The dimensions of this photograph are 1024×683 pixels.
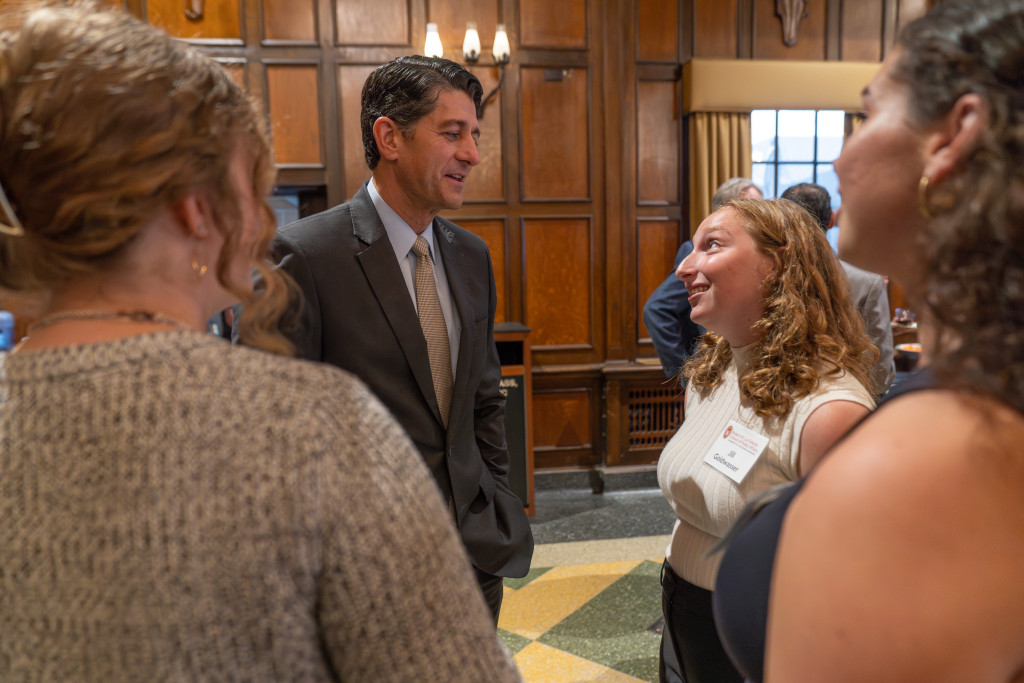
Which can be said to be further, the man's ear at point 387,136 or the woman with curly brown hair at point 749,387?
Answer: the man's ear at point 387,136

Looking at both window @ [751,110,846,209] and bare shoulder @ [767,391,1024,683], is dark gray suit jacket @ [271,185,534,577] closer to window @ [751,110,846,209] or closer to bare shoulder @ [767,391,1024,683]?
bare shoulder @ [767,391,1024,683]

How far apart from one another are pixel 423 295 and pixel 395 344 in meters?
0.21

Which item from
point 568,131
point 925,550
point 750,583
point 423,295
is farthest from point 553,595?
point 568,131

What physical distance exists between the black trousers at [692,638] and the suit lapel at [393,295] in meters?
0.69

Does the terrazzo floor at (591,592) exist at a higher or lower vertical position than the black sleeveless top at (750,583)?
lower

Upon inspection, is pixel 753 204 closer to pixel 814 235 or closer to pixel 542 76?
pixel 814 235

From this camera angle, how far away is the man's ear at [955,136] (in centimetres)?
64

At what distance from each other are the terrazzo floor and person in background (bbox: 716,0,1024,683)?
213cm

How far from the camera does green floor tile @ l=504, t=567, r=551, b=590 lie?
3383mm

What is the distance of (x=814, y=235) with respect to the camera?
166 cm

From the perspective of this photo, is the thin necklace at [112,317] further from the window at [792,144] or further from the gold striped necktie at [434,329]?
the window at [792,144]

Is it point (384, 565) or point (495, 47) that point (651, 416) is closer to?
point (495, 47)

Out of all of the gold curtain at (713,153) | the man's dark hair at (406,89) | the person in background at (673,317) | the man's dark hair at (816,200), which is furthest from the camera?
the gold curtain at (713,153)

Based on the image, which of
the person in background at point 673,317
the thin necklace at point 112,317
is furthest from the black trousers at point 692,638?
the person in background at point 673,317
